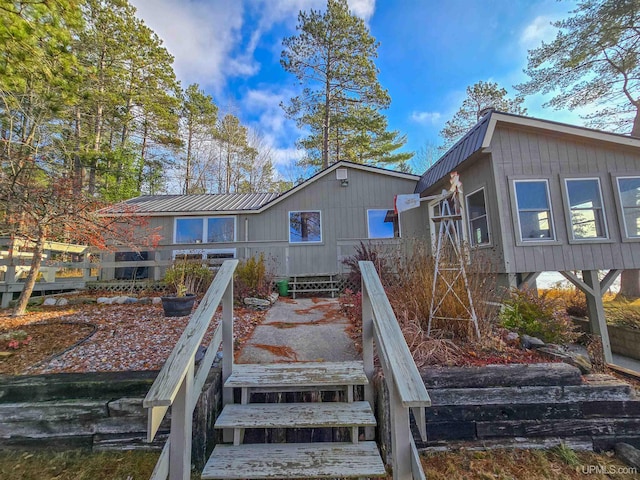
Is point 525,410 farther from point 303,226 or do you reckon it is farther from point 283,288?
point 303,226

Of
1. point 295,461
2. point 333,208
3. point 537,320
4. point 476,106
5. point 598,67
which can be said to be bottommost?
point 295,461

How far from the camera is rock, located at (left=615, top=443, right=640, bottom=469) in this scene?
6.27 feet

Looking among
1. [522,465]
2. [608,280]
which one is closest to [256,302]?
[522,465]

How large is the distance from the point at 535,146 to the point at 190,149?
18247 millimetres

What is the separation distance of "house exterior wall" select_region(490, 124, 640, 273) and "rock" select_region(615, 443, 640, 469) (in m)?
3.51

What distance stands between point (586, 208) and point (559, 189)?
71 centimetres

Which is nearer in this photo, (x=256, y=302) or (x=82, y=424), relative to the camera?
(x=82, y=424)

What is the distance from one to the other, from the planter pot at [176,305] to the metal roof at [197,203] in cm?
480

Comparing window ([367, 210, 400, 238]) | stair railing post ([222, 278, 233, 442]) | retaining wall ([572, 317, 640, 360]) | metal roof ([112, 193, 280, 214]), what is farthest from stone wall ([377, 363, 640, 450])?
metal roof ([112, 193, 280, 214])

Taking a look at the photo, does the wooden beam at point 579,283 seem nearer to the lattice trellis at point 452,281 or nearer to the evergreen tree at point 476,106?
the lattice trellis at point 452,281

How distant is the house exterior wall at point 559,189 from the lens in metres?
5.22

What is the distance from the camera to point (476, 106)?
601 inches

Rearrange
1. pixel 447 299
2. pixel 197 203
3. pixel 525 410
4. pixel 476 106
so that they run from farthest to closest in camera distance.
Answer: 1. pixel 476 106
2. pixel 197 203
3. pixel 447 299
4. pixel 525 410

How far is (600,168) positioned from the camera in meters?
5.50
